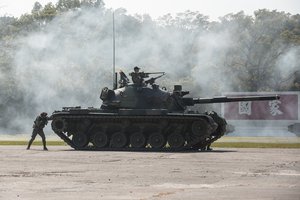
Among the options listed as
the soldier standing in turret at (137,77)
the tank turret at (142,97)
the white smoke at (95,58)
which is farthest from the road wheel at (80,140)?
the white smoke at (95,58)

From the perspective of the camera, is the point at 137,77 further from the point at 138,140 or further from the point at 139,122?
the point at 138,140

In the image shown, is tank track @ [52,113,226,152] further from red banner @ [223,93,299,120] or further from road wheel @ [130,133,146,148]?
red banner @ [223,93,299,120]

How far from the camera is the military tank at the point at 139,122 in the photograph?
111 ft

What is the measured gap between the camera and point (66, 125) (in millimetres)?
35469

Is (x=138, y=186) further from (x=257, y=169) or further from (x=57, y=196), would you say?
(x=257, y=169)

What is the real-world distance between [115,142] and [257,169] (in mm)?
14206

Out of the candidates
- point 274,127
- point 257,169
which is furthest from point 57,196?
point 274,127

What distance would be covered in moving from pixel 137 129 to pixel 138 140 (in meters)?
0.65

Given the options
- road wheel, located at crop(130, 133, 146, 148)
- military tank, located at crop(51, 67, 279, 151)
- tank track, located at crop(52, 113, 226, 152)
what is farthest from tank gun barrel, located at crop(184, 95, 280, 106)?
road wheel, located at crop(130, 133, 146, 148)

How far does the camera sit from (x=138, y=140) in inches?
1362

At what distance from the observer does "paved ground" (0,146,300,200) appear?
1509cm

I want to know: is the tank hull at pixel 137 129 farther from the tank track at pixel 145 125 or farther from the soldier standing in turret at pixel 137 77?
the soldier standing in turret at pixel 137 77

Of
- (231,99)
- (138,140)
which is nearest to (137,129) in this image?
(138,140)

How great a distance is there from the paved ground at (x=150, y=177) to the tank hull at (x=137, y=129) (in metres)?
6.84
